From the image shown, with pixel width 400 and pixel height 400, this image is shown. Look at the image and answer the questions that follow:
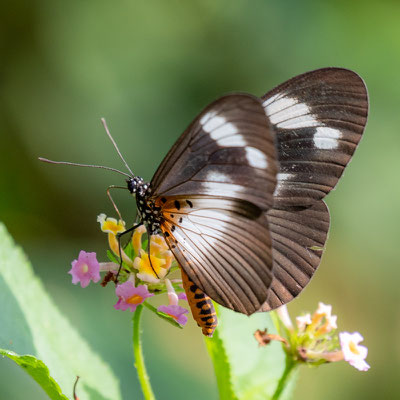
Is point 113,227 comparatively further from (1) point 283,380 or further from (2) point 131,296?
(1) point 283,380

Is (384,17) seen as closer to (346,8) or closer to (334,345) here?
(346,8)

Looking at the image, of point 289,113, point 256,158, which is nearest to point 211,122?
point 256,158

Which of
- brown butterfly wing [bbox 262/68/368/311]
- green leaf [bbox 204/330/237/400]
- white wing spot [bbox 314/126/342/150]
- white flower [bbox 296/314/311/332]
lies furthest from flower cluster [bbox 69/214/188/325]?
white wing spot [bbox 314/126/342/150]

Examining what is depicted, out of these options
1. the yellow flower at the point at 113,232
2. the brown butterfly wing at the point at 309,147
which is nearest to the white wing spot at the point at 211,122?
the brown butterfly wing at the point at 309,147

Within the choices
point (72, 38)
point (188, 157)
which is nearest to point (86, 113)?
point (72, 38)

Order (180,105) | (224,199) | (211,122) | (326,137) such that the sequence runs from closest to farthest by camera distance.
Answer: (211,122) < (224,199) < (326,137) < (180,105)

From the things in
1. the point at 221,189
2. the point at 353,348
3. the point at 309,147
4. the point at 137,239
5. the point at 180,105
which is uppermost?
the point at 180,105
